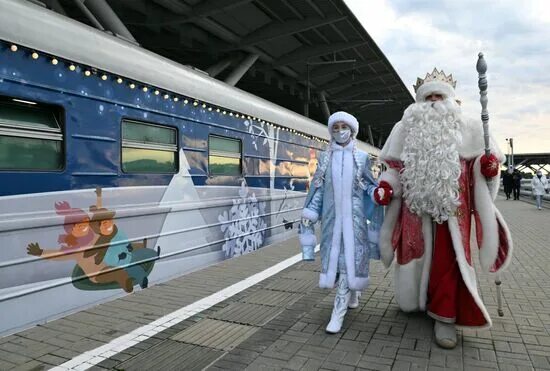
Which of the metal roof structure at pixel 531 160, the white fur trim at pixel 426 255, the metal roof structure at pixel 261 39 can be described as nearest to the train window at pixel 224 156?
the metal roof structure at pixel 261 39

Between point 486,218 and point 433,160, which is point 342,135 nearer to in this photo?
point 433,160

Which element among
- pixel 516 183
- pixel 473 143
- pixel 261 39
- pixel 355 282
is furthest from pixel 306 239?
pixel 516 183

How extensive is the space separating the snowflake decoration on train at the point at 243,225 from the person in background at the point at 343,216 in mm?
2590

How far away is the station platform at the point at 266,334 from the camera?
10.6 feet

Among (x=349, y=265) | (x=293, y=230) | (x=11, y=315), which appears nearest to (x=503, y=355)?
(x=349, y=265)

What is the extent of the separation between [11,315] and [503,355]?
3.73 meters

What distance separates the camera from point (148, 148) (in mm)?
4973

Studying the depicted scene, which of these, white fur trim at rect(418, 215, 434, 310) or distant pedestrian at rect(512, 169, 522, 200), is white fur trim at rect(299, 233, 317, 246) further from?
distant pedestrian at rect(512, 169, 522, 200)

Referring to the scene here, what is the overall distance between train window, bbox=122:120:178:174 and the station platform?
136cm

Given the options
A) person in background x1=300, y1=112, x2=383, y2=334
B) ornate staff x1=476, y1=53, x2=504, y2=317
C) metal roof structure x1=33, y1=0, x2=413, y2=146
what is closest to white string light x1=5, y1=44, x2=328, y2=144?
metal roof structure x1=33, y1=0, x2=413, y2=146

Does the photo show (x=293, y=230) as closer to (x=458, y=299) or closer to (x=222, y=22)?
(x=222, y=22)

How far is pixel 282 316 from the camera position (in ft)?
14.0

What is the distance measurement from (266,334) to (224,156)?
10.6ft

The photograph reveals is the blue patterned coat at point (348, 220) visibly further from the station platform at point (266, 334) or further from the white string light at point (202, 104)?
the white string light at point (202, 104)
